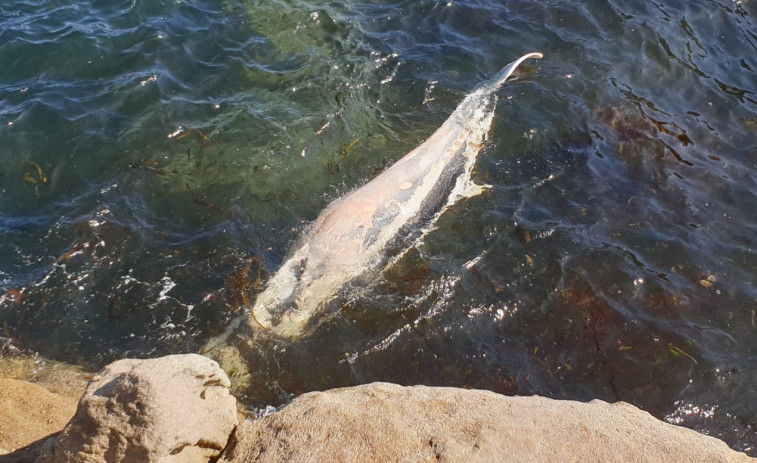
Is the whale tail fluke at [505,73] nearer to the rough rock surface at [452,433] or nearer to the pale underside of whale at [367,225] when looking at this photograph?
the pale underside of whale at [367,225]

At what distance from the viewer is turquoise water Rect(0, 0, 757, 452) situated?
18.3 feet

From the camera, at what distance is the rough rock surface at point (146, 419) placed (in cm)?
336

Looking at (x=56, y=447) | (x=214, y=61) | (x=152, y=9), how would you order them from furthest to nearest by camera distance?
(x=152, y=9) < (x=214, y=61) < (x=56, y=447)

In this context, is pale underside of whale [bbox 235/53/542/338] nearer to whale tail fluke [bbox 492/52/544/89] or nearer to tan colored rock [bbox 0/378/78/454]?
whale tail fluke [bbox 492/52/544/89]

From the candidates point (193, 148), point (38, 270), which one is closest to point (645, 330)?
point (193, 148)

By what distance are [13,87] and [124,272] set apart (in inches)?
150

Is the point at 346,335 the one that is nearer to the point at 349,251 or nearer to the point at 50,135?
the point at 349,251

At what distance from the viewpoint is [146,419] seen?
11.0 ft

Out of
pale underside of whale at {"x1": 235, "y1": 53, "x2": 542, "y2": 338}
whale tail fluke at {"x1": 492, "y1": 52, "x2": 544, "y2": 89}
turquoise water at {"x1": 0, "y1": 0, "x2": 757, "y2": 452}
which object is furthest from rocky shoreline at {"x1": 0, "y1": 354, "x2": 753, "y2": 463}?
whale tail fluke at {"x1": 492, "y1": 52, "x2": 544, "y2": 89}

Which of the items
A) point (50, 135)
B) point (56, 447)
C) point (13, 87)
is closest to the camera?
point (56, 447)

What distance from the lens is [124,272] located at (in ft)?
19.9

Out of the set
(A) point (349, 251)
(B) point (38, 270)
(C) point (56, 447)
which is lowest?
(B) point (38, 270)

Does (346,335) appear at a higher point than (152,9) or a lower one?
lower

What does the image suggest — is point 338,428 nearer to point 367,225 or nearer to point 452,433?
point 452,433
